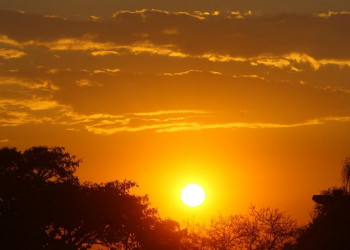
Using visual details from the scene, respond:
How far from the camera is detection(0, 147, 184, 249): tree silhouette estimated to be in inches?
2514

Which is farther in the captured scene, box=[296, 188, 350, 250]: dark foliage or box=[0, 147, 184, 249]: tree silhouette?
box=[0, 147, 184, 249]: tree silhouette

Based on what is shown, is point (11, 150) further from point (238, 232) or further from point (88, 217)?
point (238, 232)

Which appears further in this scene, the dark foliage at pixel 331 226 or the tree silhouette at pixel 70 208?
the tree silhouette at pixel 70 208

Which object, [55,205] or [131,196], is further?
[131,196]

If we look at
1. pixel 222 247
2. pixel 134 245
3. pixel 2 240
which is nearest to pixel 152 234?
pixel 134 245

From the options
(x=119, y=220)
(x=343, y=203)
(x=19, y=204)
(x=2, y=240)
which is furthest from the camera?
(x=119, y=220)

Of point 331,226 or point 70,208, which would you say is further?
point 70,208

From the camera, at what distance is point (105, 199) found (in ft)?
227

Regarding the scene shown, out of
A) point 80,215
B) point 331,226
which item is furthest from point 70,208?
point 331,226

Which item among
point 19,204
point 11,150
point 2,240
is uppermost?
Result: point 11,150

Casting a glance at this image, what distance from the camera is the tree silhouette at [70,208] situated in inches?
2514

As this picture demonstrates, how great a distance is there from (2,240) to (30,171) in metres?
15.4

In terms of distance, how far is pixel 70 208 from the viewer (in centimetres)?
6606

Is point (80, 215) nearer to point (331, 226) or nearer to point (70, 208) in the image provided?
point (70, 208)
